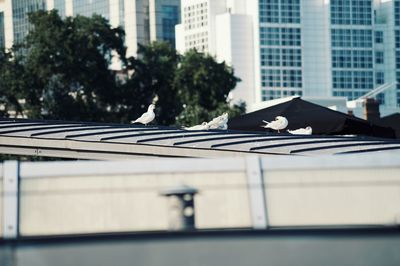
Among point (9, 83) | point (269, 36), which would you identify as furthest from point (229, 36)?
point (9, 83)

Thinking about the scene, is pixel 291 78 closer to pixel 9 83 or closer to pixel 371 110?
pixel 9 83

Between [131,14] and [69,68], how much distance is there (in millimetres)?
95419

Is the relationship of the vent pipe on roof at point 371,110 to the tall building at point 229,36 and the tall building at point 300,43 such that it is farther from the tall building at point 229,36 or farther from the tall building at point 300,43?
the tall building at point 229,36

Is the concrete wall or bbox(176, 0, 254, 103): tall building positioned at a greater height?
bbox(176, 0, 254, 103): tall building

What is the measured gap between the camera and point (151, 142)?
23.0 m

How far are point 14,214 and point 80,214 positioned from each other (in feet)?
1.01

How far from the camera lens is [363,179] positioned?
704 centimetres

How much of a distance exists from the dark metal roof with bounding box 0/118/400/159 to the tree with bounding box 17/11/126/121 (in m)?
67.0

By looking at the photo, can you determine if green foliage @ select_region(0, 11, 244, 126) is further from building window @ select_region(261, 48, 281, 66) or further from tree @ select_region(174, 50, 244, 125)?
building window @ select_region(261, 48, 281, 66)

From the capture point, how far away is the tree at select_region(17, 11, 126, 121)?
94.9 m

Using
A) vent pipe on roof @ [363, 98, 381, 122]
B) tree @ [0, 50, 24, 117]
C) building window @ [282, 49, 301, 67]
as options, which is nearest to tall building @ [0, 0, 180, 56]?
building window @ [282, 49, 301, 67]

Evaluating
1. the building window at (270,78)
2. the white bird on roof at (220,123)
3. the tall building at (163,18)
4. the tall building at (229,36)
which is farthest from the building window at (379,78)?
the white bird on roof at (220,123)

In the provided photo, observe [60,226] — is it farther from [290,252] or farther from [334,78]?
[334,78]

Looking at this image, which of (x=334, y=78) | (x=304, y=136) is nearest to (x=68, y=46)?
(x=304, y=136)
